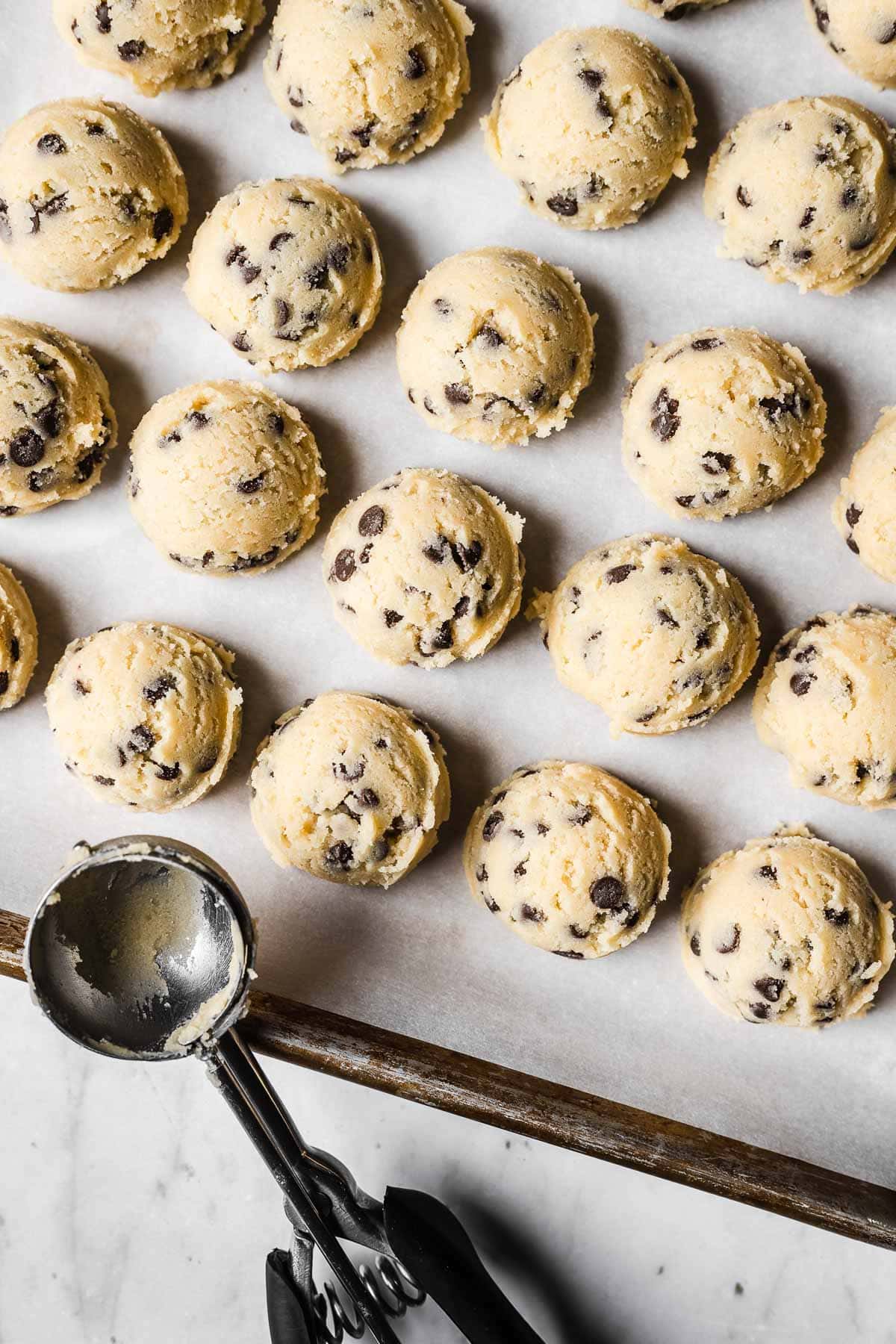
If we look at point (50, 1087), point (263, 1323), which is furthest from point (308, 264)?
point (263, 1323)

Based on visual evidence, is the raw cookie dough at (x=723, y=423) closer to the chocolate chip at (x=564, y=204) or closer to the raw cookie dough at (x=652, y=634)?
the raw cookie dough at (x=652, y=634)

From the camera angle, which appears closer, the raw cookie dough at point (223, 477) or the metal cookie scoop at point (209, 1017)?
the metal cookie scoop at point (209, 1017)

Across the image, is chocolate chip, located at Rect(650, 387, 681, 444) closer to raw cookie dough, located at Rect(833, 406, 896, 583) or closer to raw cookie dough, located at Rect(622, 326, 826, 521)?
raw cookie dough, located at Rect(622, 326, 826, 521)

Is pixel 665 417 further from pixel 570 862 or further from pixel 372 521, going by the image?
pixel 570 862

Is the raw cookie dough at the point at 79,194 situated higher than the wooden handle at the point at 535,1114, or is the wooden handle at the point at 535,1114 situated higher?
the raw cookie dough at the point at 79,194

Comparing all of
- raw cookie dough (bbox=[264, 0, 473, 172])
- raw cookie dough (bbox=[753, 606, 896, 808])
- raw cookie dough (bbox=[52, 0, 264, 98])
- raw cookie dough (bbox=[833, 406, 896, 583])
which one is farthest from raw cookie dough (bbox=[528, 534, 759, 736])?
raw cookie dough (bbox=[52, 0, 264, 98])

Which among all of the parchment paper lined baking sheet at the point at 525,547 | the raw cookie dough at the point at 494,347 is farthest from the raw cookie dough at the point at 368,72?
the raw cookie dough at the point at 494,347

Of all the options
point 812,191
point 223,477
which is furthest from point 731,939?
point 812,191
